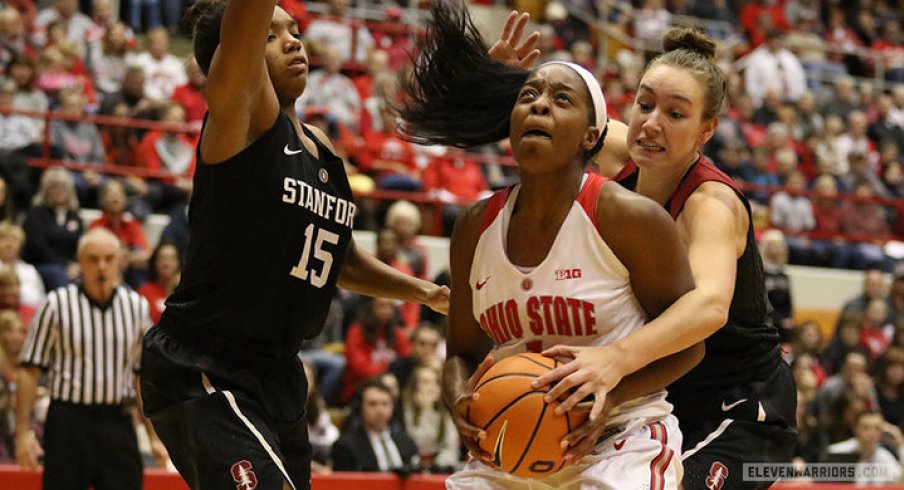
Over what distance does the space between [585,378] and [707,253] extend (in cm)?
64

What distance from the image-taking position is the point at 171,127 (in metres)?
10.7

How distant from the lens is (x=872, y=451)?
9.30 m

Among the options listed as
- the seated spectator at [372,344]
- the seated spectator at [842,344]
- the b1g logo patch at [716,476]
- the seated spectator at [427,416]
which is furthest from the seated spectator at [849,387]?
the b1g logo patch at [716,476]

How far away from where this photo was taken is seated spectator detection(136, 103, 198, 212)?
422 inches

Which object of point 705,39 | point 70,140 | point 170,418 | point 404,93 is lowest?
point 70,140

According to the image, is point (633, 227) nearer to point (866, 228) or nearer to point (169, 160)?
point (169, 160)

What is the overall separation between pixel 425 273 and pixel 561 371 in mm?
7246

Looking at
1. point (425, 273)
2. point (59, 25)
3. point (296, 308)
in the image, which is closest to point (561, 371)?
point (296, 308)

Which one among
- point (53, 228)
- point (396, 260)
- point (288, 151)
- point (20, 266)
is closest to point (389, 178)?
point (396, 260)

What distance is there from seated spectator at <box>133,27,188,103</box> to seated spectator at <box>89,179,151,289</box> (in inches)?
84.3

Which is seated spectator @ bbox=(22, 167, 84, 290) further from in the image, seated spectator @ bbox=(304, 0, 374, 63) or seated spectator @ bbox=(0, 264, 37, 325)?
seated spectator @ bbox=(304, 0, 374, 63)

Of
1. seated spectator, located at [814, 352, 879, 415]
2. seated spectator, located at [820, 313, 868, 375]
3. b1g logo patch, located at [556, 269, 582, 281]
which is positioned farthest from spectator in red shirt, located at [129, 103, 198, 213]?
b1g logo patch, located at [556, 269, 582, 281]

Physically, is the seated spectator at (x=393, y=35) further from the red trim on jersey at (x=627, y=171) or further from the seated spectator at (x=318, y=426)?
the red trim on jersey at (x=627, y=171)

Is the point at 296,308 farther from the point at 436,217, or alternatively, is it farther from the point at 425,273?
the point at 436,217
